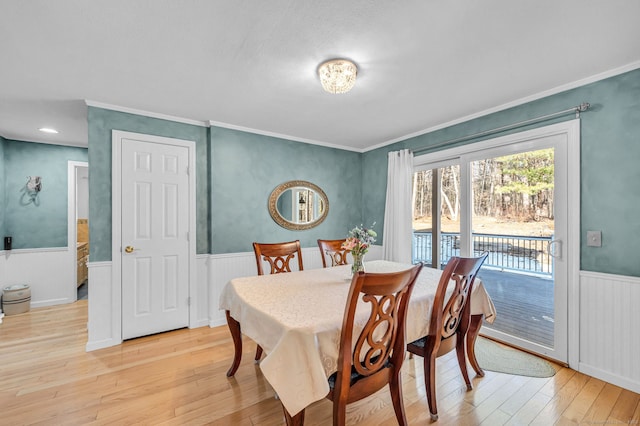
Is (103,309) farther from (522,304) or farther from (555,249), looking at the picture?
(522,304)

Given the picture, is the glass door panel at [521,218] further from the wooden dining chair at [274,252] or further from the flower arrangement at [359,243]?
the wooden dining chair at [274,252]

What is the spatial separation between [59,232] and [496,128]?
595 cm

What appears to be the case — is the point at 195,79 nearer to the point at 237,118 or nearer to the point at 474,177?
the point at 237,118

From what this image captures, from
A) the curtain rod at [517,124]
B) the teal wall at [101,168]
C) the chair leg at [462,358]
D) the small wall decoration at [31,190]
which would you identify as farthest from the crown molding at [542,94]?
the small wall decoration at [31,190]

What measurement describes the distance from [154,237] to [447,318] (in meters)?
2.98

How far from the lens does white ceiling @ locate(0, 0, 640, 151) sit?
5.02ft

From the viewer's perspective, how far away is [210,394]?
6.77 ft

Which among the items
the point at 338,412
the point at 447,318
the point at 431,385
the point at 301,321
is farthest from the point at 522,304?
the point at 301,321

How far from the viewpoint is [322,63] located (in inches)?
80.2

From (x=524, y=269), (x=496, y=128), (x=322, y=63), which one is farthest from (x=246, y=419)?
(x=524, y=269)

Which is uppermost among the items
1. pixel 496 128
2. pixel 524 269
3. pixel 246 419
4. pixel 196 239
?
pixel 496 128

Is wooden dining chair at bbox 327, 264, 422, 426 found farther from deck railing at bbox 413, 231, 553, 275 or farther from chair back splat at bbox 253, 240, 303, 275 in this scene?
deck railing at bbox 413, 231, 553, 275

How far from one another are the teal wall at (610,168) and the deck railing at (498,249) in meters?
1.02

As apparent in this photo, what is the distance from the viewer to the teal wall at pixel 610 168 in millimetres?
2113
